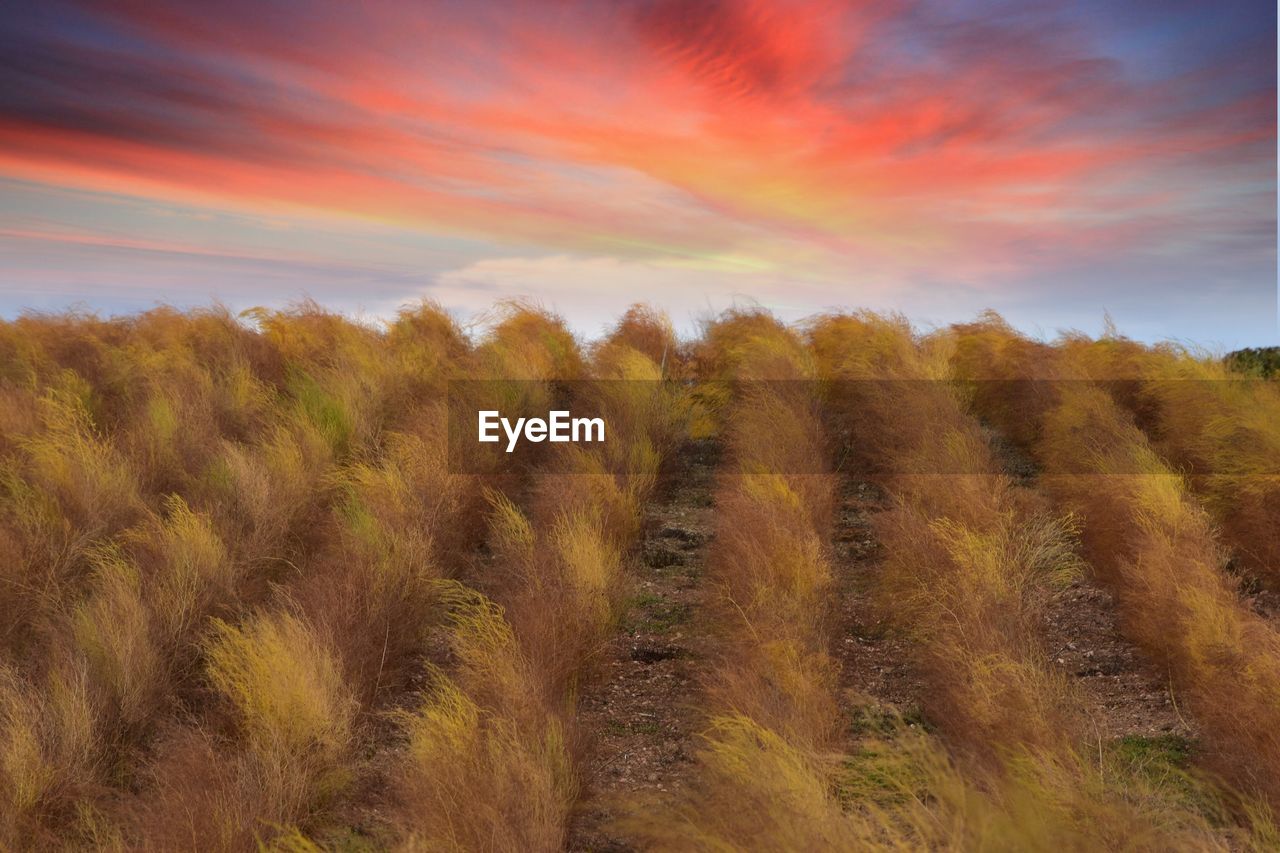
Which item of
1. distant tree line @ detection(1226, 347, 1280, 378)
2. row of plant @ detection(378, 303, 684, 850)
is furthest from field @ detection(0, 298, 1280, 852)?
distant tree line @ detection(1226, 347, 1280, 378)

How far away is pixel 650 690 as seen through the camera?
6684mm

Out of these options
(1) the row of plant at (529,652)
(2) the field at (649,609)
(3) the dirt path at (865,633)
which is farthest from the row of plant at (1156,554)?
(1) the row of plant at (529,652)

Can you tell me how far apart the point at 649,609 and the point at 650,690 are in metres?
1.38

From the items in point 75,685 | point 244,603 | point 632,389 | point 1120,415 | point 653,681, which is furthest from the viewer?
point 632,389

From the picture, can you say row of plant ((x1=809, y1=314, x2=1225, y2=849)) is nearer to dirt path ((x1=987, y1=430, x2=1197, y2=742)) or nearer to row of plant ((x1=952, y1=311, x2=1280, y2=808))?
dirt path ((x1=987, y1=430, x2=1197, y2=742))

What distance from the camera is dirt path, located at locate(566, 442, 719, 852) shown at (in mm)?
5293

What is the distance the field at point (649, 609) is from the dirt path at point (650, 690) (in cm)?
4

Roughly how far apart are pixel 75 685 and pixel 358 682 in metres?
1.75

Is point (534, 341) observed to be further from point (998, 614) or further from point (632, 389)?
point (998, 614)

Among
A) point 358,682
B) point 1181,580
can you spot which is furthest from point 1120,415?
point 358,682

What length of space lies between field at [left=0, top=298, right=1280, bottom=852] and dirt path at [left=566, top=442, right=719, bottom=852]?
0.12 feet

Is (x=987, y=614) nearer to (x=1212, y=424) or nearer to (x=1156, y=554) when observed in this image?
(x=1156, y=554)

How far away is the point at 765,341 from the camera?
14234mm

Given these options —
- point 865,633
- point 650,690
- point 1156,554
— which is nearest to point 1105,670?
point 1156,554
